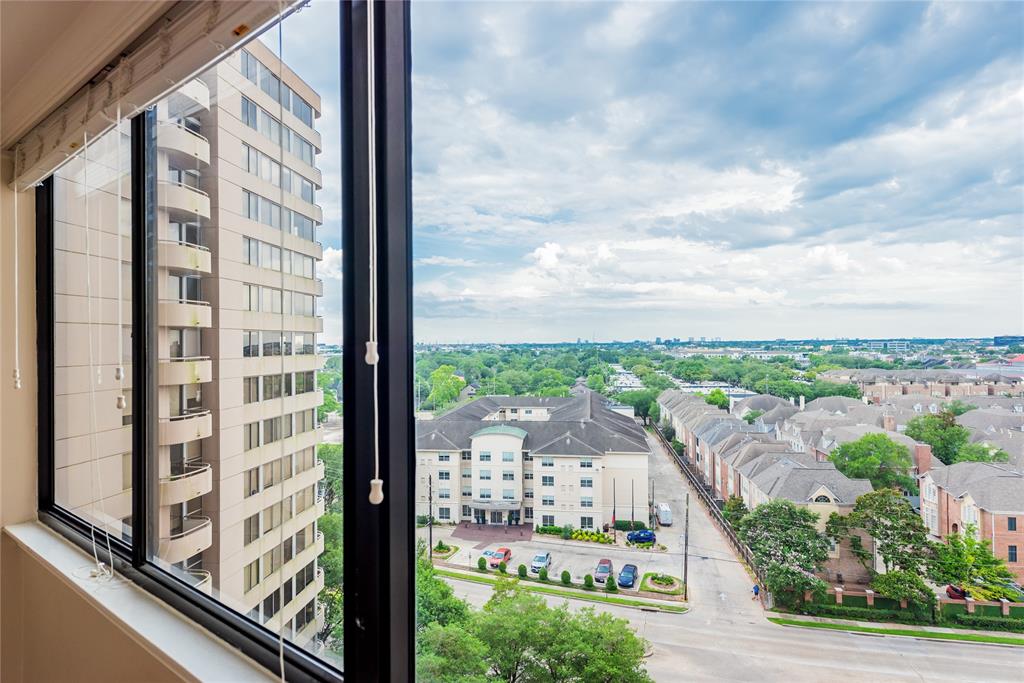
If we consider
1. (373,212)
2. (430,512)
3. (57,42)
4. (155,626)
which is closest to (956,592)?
(430,512)

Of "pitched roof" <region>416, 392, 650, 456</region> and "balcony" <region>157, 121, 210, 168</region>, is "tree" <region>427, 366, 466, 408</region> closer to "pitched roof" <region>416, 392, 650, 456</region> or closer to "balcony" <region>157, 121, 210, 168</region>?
"pitched roof" <region>416, 392, 650, 456</region>

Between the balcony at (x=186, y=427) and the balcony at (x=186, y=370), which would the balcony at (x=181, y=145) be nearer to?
the balcony at (x=186, y=370)

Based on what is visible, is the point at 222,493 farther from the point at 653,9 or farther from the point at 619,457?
the point at 653,9

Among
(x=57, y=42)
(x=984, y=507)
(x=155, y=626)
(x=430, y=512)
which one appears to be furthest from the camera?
(x=57, y=42)

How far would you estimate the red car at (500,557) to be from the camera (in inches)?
31.2

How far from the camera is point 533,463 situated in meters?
0.79

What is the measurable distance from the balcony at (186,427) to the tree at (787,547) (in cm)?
133

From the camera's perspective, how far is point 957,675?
0.47m

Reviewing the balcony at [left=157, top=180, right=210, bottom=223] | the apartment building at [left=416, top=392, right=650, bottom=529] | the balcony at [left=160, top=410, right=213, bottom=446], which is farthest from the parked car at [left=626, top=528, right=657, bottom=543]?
the balcony at [left=157, top=180, right=210, bottom=223]

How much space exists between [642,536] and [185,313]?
4.39ft

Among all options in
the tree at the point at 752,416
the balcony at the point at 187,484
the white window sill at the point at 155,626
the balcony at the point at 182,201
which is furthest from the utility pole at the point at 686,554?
the balcony at the point at 182,201

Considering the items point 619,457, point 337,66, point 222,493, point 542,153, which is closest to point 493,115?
point 542,153

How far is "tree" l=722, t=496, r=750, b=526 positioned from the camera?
1.97 ft

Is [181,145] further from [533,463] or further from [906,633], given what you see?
[906,633]
